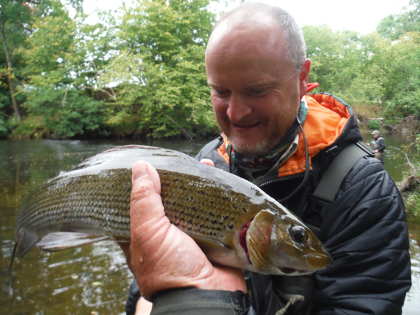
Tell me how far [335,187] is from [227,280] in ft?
2.64

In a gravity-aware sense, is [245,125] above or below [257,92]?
below

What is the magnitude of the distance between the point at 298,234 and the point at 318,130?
762 millimetres

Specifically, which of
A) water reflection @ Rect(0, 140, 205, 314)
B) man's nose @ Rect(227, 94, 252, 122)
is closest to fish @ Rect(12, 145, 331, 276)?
man's nose @ Rect(227, 94, 252, 122)

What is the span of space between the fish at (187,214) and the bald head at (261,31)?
2.44 feet

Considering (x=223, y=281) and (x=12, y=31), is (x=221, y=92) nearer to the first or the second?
(x=223, y=281)

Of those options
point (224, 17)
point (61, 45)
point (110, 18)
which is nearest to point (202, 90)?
point (110, 18)

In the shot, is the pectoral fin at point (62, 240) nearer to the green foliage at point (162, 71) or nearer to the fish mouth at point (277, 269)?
the fish mouth at point (277, 269)

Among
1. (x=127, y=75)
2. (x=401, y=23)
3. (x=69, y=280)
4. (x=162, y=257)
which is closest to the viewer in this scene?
(x=162, y=257)

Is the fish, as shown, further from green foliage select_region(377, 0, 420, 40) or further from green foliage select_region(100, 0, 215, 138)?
green foliage select_region(377, 0, 420, 40)

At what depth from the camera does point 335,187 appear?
5.89ft

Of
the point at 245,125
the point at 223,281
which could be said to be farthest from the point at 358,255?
the point at 245,125

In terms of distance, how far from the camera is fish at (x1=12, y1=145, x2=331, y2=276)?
150 cm

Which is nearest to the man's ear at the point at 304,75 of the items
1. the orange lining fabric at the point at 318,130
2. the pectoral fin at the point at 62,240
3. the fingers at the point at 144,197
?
the orange lining fabric at the point at 318,130

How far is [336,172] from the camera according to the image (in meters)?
1.84
